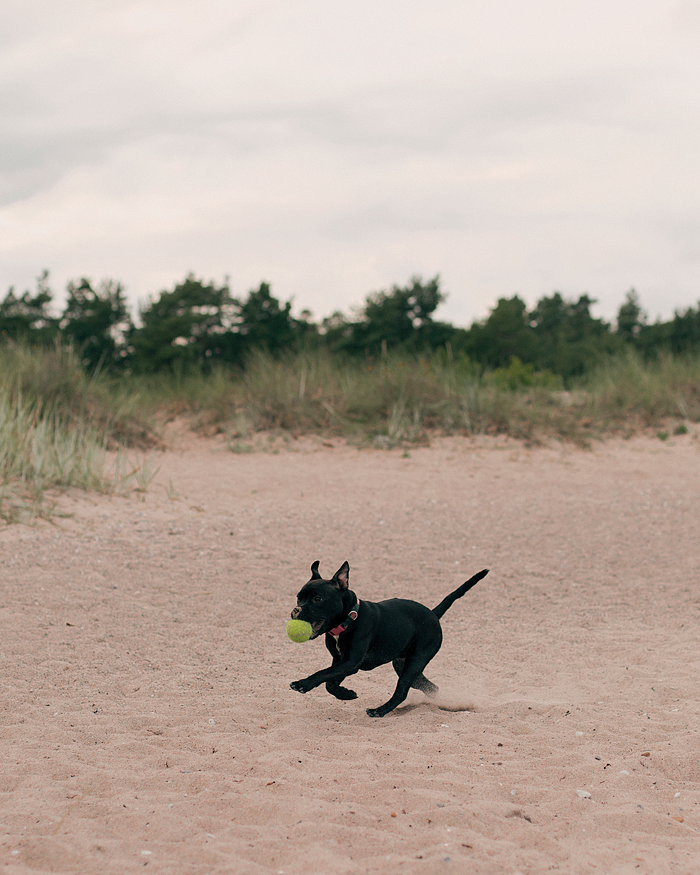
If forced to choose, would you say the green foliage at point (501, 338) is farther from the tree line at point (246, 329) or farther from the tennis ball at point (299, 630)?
the tennis ball at point (299, 630)

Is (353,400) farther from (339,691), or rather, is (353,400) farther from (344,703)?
(339,691)

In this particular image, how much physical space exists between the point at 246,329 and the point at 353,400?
31.2 feet

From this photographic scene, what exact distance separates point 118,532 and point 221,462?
4.09 metres

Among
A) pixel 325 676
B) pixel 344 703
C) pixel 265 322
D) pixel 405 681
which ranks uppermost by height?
pixel 265 322

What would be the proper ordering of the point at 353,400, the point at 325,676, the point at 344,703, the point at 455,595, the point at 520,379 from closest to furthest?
the point at 325,676, the point at 455,595, the point at 344,703, the point at 353,400, the point at 520,379

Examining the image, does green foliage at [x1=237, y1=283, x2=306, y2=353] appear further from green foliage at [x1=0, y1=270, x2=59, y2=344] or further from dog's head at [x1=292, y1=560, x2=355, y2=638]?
dog's head at [x1=292, y1=560, x2=355, y2=638]

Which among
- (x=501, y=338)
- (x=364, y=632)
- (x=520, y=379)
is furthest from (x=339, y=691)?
(x=501, y=338)

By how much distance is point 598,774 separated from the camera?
10.5 feet

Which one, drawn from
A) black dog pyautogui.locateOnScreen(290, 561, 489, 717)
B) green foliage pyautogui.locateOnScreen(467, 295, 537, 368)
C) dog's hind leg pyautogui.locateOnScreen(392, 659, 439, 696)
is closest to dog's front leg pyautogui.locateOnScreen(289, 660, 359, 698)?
black dog pyautogui.locateOnScreen(290, 561, 489, 717)

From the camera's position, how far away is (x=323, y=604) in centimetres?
330

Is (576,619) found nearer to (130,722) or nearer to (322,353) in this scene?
(130,722)

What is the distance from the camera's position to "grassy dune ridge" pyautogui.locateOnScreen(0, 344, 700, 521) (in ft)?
37.3

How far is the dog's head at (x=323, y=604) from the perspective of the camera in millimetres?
3262

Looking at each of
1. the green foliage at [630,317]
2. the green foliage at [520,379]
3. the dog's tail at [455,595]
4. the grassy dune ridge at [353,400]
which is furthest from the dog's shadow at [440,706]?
the green foliage at [630,317]
